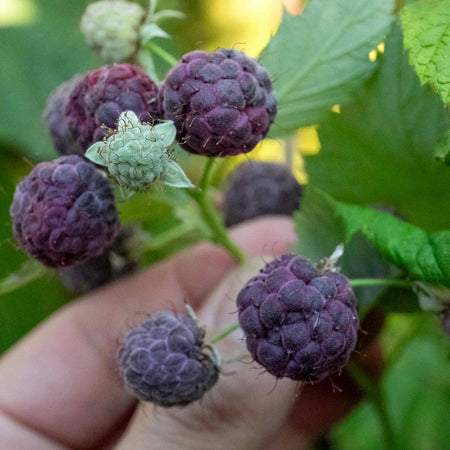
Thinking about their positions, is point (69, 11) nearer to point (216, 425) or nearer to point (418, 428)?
point (216, 425)

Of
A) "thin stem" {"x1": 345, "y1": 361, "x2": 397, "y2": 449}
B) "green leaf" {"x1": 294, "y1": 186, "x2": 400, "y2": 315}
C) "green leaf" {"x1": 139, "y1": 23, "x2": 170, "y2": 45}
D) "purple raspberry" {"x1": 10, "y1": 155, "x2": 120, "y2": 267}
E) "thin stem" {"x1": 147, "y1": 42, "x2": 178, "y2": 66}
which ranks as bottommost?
"thin stem" {"x1": 345, "y1": 361, "x2": 397, "y2": 449}

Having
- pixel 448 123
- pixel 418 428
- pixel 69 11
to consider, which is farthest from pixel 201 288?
pixel 69 11

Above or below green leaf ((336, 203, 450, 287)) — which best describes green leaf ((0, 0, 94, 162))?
below

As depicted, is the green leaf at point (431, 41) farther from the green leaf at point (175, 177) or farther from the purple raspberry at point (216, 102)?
the green leaf at point (175, 177)

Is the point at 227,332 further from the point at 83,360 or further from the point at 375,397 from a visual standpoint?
the point at 83,360

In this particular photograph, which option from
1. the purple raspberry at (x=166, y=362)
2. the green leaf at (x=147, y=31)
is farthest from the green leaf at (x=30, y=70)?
the purple raspberry at (x=166, y=362)

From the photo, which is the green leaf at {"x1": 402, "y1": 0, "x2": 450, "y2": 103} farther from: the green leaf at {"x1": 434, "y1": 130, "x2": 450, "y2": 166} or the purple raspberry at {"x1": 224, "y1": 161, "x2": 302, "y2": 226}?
the purple raspberry at {"x1": 224, "y1": 161, "x2": 302, "y2": 226}

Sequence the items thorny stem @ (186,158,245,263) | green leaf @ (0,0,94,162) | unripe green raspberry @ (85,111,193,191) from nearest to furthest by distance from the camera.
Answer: unripe green raspberry @ (85,111,193,191), thorny stem @ (186,158,245,263), green leaf @ (0,0,94,162)

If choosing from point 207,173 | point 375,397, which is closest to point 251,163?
point 207,173

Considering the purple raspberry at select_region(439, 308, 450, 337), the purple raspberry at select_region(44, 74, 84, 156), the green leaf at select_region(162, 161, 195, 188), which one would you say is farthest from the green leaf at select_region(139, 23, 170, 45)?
the purple raspberry at select_region(439, 308, 450, 337)
